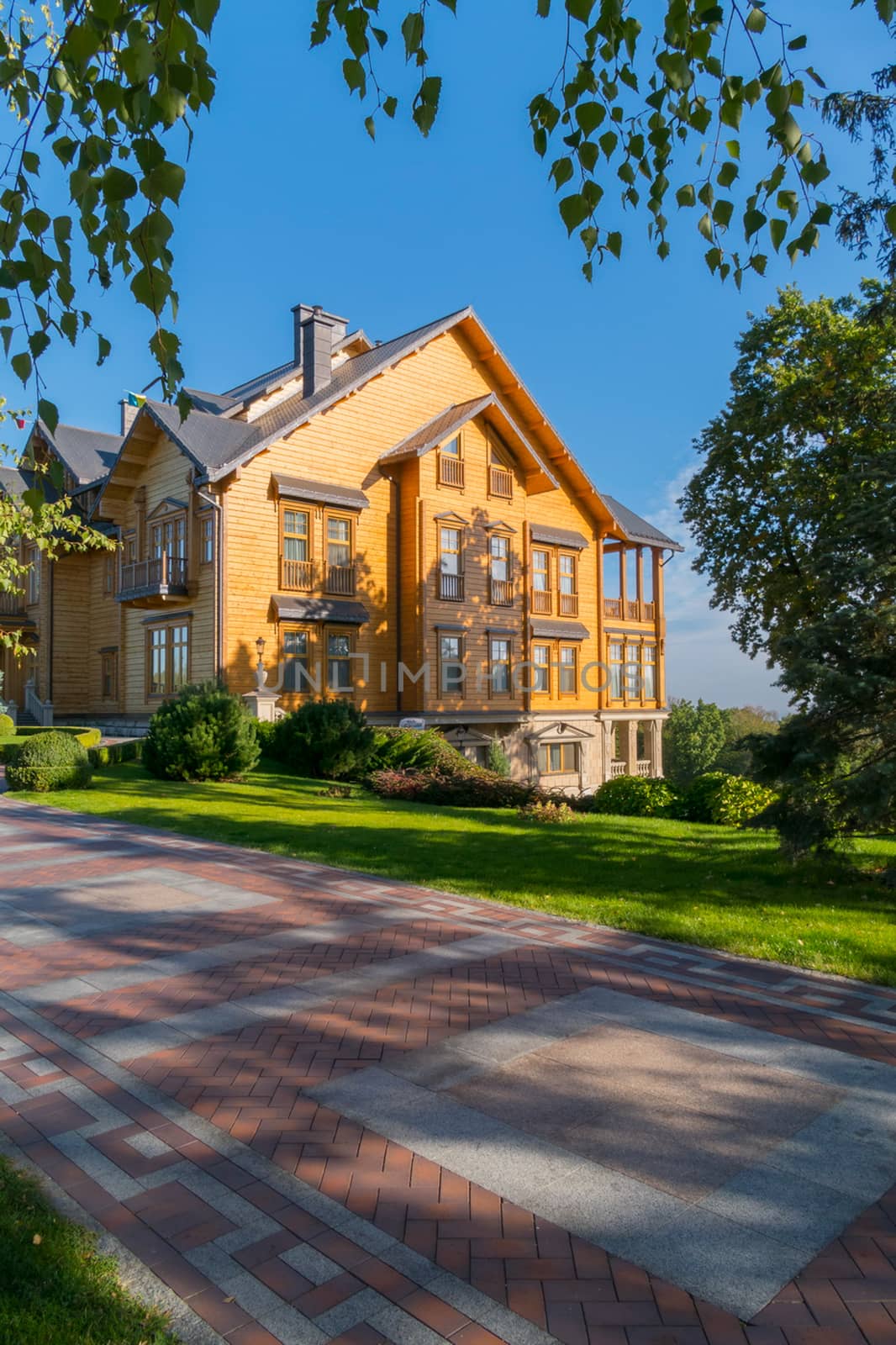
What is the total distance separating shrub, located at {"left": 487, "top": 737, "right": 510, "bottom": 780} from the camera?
29.8 meters

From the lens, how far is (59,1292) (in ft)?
9.68

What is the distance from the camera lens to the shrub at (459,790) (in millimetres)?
18766

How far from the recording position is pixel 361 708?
28.1m

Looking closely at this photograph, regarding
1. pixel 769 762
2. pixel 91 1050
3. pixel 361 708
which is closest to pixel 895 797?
pixel 769 762

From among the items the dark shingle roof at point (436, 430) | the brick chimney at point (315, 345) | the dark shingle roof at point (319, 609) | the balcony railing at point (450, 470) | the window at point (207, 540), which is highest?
the brick chimney at point (315, 345)

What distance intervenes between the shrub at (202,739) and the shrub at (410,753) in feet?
10.8

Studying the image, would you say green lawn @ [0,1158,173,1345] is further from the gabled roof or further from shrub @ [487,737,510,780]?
the gabled roof

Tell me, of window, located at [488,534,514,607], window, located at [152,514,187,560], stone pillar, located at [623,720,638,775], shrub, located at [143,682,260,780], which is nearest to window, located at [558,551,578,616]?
window, located at [488,534,514,607]

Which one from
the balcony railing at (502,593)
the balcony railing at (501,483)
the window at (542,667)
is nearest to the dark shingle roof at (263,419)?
the balcony railing at (501,483)

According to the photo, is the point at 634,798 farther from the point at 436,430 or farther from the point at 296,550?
the point at 436,430

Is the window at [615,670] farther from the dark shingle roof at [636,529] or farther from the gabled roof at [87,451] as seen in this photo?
the gabled roof at [87,451]

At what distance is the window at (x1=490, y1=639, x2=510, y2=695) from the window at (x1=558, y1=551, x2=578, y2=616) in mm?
3904

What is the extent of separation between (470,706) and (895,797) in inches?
879

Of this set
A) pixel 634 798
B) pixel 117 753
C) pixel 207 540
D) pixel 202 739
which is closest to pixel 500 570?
pixel 207 540
